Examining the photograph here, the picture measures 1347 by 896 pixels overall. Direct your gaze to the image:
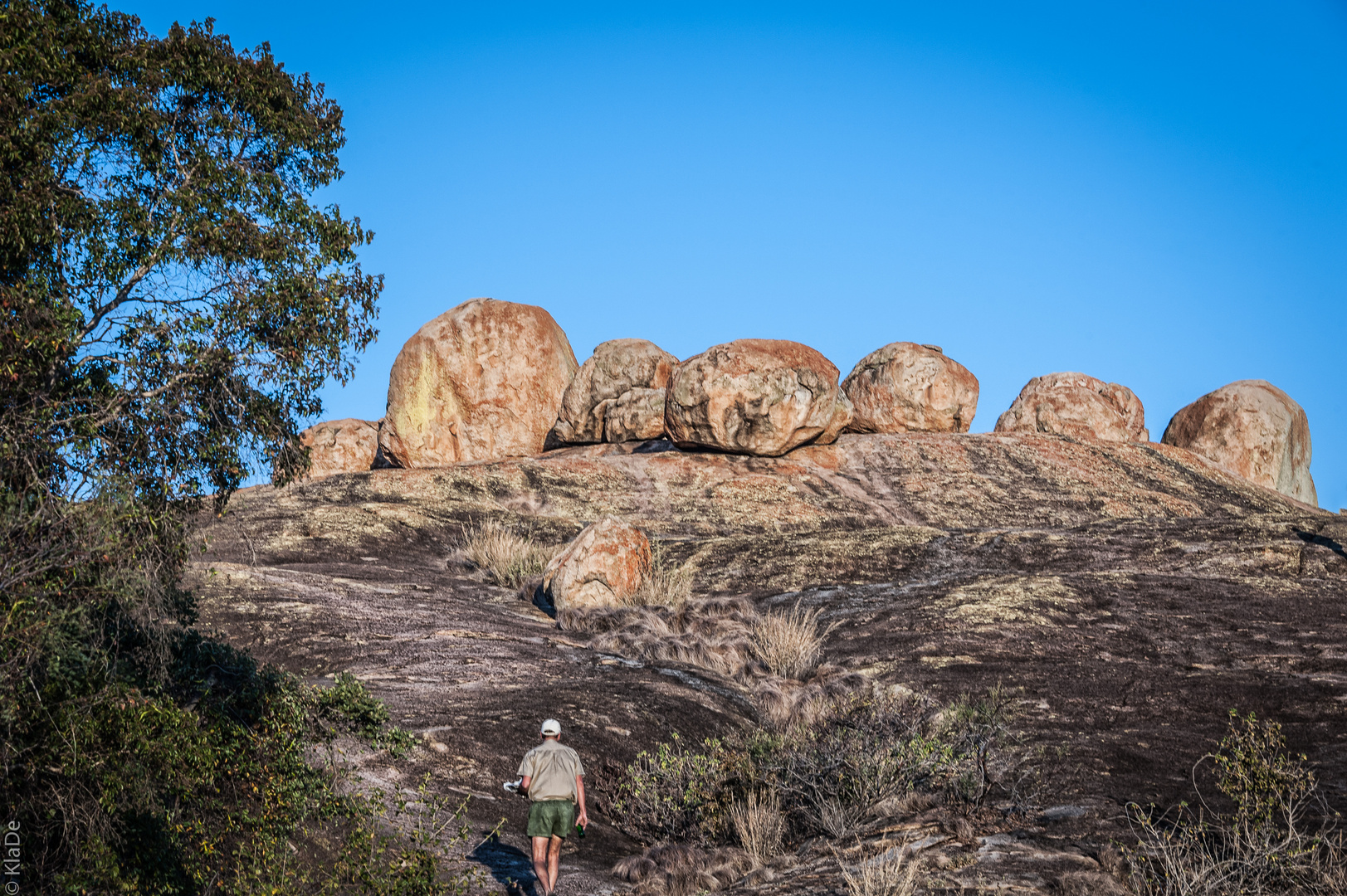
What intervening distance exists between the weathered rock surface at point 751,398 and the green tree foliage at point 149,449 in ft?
65.6

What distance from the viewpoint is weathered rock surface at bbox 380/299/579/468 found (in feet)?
110

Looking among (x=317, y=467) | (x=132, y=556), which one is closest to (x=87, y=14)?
(x=132, y=556)

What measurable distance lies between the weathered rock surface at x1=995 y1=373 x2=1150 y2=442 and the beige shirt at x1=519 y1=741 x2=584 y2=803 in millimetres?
30975

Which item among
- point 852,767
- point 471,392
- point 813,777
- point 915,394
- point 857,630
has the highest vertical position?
point 915,394

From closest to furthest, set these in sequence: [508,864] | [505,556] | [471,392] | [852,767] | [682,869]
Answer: [682,869]
[508,864]
[852,767]
[505,556]
[471,392]

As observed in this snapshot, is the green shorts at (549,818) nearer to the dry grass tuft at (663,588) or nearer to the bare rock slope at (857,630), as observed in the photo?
the bare rock slope at (857,630)

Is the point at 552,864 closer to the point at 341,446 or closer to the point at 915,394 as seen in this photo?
the point at 915,394

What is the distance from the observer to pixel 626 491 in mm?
27281

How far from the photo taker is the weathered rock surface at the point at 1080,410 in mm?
36094

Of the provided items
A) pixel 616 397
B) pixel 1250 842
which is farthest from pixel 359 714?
pixel 616 397

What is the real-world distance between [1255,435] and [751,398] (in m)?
20.8

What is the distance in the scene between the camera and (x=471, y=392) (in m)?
33.6

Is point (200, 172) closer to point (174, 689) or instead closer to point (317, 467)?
point (174, 689)

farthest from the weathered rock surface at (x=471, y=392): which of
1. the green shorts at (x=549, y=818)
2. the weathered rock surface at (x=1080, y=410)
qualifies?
the green shorts at (x=549, y=818)
